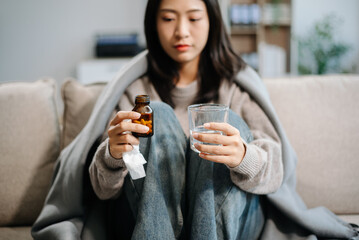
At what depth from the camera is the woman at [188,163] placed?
37.7 inches

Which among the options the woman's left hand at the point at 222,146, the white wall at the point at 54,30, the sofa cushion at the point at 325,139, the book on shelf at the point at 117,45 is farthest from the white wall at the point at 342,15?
the woman's left hand at the point at 222,146

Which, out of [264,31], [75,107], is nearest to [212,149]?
[75,107]

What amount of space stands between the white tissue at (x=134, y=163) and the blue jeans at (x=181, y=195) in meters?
0.08

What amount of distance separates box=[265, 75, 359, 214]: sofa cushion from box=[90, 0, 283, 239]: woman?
0.22m

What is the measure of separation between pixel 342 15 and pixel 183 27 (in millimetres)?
3559

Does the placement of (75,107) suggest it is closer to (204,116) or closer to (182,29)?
(182,29)

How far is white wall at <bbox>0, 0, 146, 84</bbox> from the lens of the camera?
444cm

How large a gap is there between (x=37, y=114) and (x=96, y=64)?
2718 millimetres

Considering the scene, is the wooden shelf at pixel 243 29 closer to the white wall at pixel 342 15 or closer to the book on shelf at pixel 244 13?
the book on shelf at pixel 244 13

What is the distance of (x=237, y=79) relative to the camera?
53.8 inches

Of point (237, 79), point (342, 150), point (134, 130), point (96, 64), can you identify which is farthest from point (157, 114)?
point (96, 64)

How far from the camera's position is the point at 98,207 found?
125cm

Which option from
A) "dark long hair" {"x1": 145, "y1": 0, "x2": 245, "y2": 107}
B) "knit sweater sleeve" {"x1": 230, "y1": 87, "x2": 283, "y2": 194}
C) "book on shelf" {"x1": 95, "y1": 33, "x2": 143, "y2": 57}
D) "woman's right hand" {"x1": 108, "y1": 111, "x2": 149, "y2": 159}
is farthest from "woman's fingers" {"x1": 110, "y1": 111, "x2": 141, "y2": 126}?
"book on shelf" {"x1": 95, "y1": 33, "x2": 143, "y2": 57}

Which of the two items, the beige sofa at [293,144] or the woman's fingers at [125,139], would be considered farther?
the beige sofa at [293,144]
